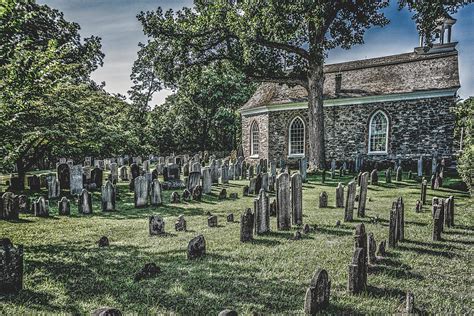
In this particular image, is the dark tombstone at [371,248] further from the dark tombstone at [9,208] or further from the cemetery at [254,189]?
the dark tombstone at [9,208]

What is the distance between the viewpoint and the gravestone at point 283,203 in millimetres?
6816

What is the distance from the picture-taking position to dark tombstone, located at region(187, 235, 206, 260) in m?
4.96

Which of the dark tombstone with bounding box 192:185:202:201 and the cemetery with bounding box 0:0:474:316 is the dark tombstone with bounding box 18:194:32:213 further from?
the dark tombstone with bounding box 192:185:202:201

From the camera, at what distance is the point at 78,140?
1151 cm

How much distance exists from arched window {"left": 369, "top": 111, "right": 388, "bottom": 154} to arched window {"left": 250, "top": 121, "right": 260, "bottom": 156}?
8919 mm

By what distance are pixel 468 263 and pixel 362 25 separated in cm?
1750

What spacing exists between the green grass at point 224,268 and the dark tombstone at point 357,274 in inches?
4.2

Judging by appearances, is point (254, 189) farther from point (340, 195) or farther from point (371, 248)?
point (371, 248)

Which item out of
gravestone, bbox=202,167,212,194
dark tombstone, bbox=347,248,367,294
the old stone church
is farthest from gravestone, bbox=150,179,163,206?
the old stone church

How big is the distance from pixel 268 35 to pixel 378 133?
10.4 m

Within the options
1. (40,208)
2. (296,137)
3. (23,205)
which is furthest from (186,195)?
(296,137)

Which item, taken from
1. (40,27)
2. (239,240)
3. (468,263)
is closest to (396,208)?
(468,263)

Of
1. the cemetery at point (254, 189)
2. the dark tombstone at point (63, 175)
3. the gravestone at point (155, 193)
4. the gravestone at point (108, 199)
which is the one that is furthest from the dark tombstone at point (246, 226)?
the dark tombstone at point (63, 175)

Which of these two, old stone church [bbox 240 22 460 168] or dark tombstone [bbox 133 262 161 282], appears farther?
old stone church [bbox 240 22 460 168]
